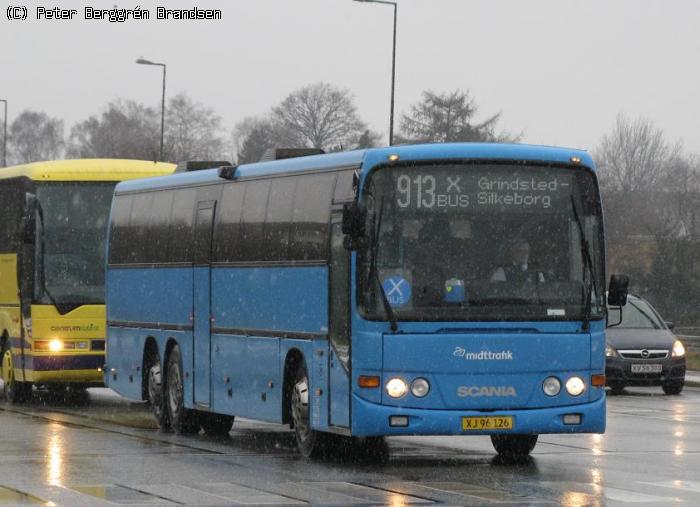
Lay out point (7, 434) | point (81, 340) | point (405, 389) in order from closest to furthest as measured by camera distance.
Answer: point (405, 389), point (7, 434), point (81, 340)

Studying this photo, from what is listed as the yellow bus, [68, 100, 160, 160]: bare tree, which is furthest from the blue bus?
[68, 100, 160, 160]: bare tree

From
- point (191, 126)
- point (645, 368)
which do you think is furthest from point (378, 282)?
point (191, 126)

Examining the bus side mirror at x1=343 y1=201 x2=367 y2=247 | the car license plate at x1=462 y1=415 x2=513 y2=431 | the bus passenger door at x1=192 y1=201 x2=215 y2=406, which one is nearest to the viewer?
the bus side mirror at x1=343 y1=201 x2=367 y2=247

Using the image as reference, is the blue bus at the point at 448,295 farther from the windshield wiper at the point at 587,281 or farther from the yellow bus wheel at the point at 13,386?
the yellow bus wheel at the point at 13,386

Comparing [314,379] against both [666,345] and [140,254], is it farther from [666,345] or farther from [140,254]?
[666,345]

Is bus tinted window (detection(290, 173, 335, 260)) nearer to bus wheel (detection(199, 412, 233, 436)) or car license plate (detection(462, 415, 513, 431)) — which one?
car license plate (detection(462, 415, 513, 431))

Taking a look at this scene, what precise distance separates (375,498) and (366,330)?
2941mm

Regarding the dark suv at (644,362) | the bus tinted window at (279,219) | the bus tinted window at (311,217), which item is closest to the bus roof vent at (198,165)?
the bus tinted window at (279,219)

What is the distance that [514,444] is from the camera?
59.1 ft

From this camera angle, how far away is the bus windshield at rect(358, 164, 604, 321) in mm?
16422

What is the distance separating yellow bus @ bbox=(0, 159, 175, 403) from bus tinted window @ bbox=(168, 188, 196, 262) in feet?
18.1

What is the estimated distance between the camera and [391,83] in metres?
45.1

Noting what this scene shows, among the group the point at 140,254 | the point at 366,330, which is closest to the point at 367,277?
the point at 366,330

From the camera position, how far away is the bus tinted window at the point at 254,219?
19.3m
